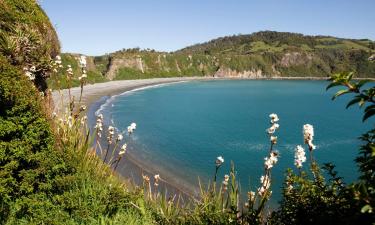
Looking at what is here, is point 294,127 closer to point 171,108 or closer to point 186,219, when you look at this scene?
point 171,108

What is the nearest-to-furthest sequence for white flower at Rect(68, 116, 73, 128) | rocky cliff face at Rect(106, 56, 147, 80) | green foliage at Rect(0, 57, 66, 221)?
green foliage at Rect(0, 57, 66, 221) → white flower at Rect(68, 116, 73, 128) → rocky cliff face at Rect(106, 56, 147, 80)

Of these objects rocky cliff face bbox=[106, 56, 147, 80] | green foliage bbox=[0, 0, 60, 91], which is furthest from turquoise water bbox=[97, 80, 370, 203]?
rocky cliff face bbox=[106, 56, 147, 80]

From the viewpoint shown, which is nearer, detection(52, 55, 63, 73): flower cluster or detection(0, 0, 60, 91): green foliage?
detection(0, 0, 60, 91): green foliage

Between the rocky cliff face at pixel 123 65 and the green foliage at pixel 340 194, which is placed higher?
the green foliage at pixel 340 194

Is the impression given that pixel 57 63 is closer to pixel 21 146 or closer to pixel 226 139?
pixel 21 146

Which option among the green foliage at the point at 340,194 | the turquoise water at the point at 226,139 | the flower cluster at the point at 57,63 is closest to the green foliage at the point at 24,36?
the flower cluster at the point at 57,63

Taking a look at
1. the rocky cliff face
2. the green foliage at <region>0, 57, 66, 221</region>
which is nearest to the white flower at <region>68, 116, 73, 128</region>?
the green foliage at <region>0, 57, 66, 221</region>

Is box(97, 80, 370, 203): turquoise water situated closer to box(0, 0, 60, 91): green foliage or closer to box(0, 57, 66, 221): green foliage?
box(0, 0, 60, 91): green foliage

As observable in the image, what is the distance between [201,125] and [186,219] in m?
50.1

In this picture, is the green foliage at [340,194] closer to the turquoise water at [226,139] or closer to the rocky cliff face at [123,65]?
the turquoise water at [226,139]

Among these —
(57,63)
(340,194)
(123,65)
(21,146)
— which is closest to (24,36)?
(57,63)

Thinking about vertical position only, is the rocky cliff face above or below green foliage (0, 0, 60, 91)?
below

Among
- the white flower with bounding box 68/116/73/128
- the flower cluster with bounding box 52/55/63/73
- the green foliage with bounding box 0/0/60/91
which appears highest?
the green foliage with bounding box 0/0/60/91

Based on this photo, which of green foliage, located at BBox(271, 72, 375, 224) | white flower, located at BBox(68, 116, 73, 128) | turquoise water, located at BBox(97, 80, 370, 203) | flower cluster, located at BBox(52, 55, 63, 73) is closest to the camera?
green foliage, located at BBox(271, 72, 375, 224)
